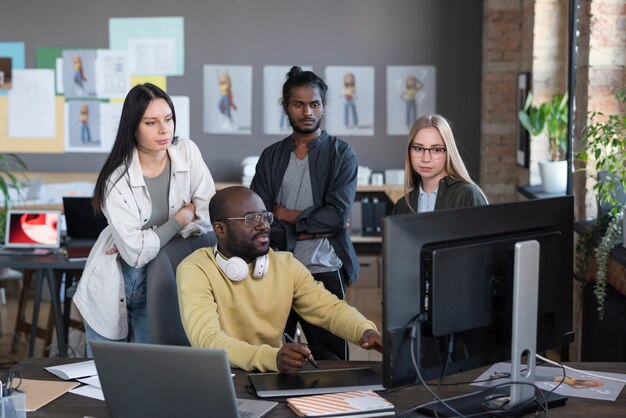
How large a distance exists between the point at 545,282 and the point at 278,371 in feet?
2.38

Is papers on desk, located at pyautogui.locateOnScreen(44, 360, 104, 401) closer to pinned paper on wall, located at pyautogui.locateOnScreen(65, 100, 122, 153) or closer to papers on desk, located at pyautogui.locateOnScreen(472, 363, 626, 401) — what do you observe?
papers on desk, located at pyautogui.locateOnScreen(472, 363, 626, 401)

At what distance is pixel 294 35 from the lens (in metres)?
7.33

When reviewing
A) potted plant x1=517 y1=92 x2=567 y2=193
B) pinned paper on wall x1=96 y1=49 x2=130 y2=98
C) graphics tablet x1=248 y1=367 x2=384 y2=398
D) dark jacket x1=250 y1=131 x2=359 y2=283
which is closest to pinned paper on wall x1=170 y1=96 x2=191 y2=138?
pinned paper on wall x1=96 y1=49 x2=130 y2=98

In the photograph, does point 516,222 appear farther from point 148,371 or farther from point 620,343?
point 620,343

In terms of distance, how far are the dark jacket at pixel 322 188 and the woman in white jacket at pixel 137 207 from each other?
0.43 meters

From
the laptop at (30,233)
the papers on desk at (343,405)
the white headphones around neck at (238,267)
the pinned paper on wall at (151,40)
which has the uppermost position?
the pinned paper on wall at (151,40)

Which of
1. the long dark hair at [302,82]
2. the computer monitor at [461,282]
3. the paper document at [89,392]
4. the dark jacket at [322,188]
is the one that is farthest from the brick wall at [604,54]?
the paper document at [89,392]

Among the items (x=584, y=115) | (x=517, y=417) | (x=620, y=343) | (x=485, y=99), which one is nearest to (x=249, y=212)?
(x=517, y=417)

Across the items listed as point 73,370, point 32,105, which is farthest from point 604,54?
point 32,105

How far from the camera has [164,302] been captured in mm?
2930

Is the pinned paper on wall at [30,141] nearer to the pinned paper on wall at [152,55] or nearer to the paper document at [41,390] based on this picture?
the pinned paper on wall at [152,55]

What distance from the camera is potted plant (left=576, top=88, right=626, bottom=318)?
387 cm

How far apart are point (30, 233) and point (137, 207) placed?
7.33 ft

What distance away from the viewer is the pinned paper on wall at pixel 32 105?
294 inches
